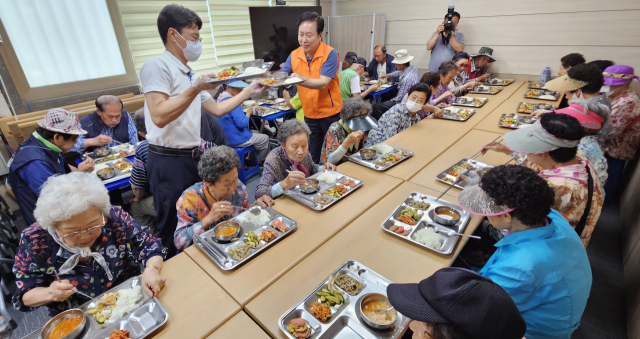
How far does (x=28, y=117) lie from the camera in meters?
4.18

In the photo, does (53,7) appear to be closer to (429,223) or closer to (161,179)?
(161,179)

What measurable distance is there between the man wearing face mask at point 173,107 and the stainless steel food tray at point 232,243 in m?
0.72

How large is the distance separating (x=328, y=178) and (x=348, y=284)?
3.84 ft

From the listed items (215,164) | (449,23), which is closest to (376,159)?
(215,164)

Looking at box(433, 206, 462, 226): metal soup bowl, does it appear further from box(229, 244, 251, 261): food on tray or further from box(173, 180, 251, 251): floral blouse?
box(173, 180, 251, 251): floral blouse

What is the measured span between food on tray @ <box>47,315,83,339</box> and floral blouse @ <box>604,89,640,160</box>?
542cm

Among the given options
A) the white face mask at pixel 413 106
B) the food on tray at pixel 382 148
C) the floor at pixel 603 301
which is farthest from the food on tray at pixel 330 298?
the white face mask at pixel 413 106

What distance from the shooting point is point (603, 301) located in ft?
8.24

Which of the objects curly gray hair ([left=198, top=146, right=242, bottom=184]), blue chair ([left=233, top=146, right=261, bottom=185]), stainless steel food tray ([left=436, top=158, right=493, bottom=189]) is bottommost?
blue chair ([left=233, top=146, right=261, bottom=185])

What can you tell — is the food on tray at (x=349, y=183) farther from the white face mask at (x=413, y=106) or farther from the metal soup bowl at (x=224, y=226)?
the white face mask at (x=413, y=106)

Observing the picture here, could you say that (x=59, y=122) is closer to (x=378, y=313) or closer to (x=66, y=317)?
(x=66, y=317)

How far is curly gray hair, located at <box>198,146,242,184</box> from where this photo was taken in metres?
1.93

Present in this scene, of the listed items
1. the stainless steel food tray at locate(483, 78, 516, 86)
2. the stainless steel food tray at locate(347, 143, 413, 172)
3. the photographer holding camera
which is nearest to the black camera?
the photographer holding camera

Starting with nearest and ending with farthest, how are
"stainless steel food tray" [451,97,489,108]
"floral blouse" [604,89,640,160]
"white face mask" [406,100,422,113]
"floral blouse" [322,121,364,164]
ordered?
"floral blouse" [322,121,364,164] < "floral blouse" [604,89,640,160] < "white face mask" [406,100,422,113] < "stainless steel food tray" [451,97,489,108]
